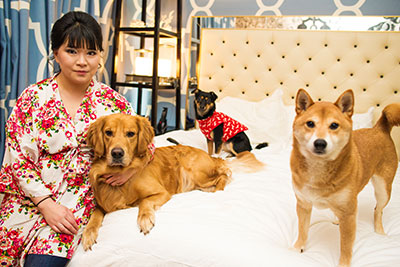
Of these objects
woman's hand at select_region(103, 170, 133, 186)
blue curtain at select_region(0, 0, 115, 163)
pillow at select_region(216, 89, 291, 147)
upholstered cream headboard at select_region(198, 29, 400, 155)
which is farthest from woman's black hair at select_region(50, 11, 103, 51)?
upholstered cream headboard at select_region(198, 29, 400, 155)

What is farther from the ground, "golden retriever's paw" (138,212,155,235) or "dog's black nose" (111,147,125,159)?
"dog's black nose" (111,147,125,159)

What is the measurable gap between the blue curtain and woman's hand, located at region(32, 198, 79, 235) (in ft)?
4.78

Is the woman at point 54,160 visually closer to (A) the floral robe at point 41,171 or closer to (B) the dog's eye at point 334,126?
(A) the floral robe at point 41,171

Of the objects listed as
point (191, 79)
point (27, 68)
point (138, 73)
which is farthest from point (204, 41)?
point (27, 68)

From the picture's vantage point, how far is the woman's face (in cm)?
151

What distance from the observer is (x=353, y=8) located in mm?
3391

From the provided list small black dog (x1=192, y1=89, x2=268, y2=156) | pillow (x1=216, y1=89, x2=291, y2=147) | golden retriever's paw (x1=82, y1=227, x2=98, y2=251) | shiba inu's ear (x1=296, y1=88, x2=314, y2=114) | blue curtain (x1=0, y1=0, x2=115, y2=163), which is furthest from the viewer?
pillow (x1=216, y1=89, x2=291, y2=147)

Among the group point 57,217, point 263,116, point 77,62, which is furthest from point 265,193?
point 263,116

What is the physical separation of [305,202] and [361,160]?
0.31 metres

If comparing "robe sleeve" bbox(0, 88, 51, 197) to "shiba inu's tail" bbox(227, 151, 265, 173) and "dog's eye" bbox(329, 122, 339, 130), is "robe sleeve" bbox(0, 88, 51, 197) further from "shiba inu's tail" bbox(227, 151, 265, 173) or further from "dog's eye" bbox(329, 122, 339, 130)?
"shiba inu's tail" bbox(227, 151, 265, 173)

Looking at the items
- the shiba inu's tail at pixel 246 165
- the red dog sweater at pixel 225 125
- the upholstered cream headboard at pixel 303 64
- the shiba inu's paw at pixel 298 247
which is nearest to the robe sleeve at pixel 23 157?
the shiba inu's paw at pixel 298 247

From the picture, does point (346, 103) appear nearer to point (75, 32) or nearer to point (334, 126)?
point (334, 126)

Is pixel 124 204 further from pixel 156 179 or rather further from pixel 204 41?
pixel 204 41

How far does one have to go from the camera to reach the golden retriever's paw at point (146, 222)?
4.29ft
